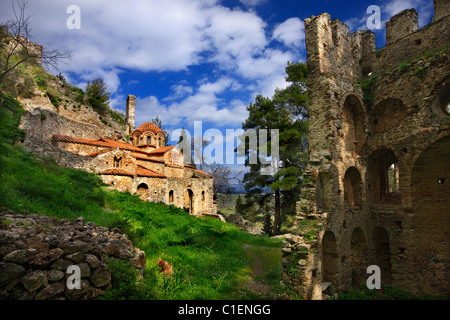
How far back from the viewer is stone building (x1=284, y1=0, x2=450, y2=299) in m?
9.38

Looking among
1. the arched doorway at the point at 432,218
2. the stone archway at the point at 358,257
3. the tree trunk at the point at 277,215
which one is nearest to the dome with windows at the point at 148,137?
the tree trunk at the point at 277,215

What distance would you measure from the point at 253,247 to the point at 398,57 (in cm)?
1338

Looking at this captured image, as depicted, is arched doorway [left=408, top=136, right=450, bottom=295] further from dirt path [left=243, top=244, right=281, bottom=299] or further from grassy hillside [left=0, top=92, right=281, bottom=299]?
grassy hillside [left=0, top=92, right=281, bottom=299]

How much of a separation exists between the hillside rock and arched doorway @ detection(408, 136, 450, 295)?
38.8 feet

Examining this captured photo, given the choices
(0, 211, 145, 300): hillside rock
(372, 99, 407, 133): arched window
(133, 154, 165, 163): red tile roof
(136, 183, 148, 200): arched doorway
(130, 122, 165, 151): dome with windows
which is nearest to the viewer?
(0, 211, 145, 300): hillside rock

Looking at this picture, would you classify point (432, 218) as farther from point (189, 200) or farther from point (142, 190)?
point (189, 200)

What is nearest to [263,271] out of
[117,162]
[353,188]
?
[353,188]

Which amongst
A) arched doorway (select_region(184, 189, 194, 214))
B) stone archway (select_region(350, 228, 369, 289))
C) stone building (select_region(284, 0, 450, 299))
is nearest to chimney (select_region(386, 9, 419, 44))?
stone building (select_region(284, 0, 450, 299))

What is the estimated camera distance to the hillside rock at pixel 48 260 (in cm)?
337

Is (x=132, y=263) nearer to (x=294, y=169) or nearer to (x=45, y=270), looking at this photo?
(x=45, y=270)

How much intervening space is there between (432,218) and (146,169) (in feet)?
70.4

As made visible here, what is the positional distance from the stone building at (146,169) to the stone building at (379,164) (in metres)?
14.3

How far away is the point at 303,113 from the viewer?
791 inches

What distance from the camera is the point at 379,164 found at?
11812 millimetres
